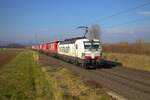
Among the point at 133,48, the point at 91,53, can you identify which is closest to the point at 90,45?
the point at 91,53

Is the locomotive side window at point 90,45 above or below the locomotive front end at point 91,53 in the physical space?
above

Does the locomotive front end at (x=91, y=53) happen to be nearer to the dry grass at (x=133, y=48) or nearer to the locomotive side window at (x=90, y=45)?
the locomotive side window at (x=90, y=45)

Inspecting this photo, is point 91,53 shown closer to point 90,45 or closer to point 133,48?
point 90,45

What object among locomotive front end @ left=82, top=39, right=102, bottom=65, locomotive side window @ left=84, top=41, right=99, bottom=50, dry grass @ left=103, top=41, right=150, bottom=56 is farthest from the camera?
dry grass @ left=103, top=41, right=150, bottom=56

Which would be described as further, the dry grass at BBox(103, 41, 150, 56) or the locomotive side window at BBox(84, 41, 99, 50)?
the dry grass at BBox(103, 41, 150, 56)

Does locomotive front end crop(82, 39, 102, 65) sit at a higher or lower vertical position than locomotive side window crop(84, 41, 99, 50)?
lower

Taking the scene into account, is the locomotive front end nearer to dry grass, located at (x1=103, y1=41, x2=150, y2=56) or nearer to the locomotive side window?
the locomotive side window

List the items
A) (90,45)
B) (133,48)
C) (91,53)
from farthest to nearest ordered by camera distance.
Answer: (133,48), (90,45), (91,53)

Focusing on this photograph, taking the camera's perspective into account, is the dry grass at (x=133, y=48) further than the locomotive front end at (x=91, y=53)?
Yes

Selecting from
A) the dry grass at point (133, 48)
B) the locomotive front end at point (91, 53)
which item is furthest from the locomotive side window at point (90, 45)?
the dry grass at point (133, 48)

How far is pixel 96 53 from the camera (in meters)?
28.9

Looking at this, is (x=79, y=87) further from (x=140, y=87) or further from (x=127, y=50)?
(x=127, y=50)

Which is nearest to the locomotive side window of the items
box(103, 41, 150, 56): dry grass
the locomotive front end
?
the locomotive front end

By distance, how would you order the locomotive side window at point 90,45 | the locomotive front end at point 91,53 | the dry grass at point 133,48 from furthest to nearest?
the dry grass at point 133,48 < the locomotive side window at point 90,45 < the locomotive front end at point 91,53
